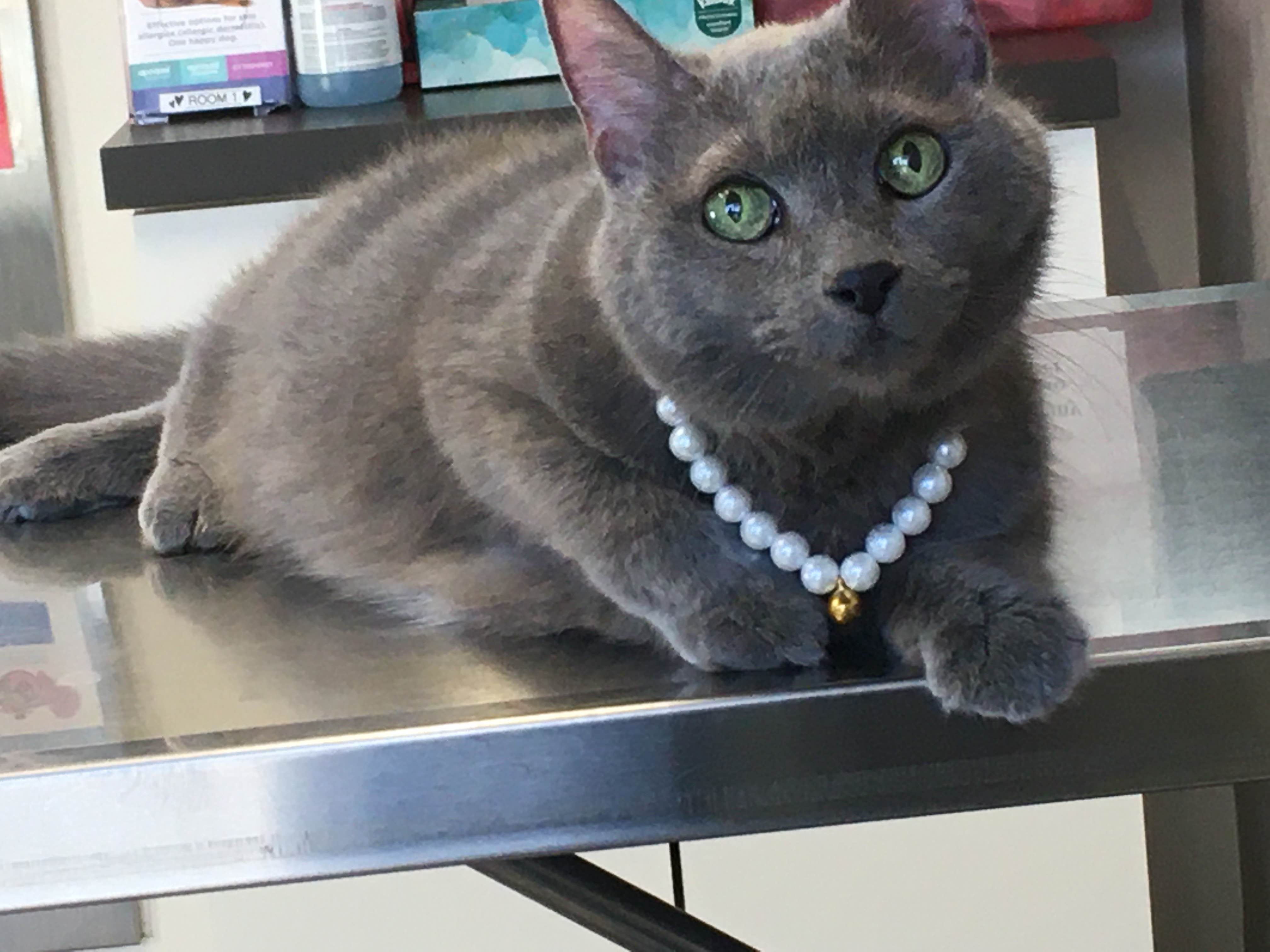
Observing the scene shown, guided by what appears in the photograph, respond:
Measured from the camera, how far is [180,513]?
35.3 inches

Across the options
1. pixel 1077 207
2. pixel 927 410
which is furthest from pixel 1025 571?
pixel 1077 207

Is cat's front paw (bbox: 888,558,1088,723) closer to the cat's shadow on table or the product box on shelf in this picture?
the cat's shadow on table

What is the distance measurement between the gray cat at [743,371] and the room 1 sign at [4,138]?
0.91m

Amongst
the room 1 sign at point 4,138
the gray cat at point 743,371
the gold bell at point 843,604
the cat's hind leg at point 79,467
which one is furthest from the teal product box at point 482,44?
the gold bell at point 843,604

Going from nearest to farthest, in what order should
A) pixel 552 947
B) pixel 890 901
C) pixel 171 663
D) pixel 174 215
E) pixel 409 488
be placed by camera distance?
pixel 171 663
pixel 409 488
pixel 174 215
pixel 890 901
pixel 552 947

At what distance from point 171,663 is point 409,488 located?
154mm

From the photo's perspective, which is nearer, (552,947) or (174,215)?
(174,215)

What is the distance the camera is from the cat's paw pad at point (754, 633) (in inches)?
24.7

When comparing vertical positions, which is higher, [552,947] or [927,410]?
[927,410]

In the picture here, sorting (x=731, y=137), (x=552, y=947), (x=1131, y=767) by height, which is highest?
(x=731, y=137)

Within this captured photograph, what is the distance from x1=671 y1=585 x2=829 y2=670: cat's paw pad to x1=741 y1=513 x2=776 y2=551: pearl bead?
0.02 meters

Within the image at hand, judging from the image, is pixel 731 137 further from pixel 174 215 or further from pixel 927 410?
pixel 174 215

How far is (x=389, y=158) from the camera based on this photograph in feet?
3.66

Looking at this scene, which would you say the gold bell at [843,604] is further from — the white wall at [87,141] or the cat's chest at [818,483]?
the white wall at [87,141]
